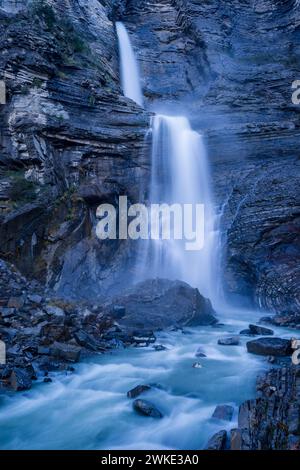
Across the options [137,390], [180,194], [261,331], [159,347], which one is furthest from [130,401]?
[180,194]

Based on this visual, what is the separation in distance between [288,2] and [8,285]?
91.0 feet

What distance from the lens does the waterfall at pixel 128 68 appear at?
24.7 meters

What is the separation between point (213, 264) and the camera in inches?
698

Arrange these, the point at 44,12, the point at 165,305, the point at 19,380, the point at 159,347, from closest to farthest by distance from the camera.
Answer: the point at 19,380 < the point at 159,347 < the point at 165,305 < the point at 44,12

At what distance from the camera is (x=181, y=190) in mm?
19734

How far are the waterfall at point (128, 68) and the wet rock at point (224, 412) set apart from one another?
2110cm

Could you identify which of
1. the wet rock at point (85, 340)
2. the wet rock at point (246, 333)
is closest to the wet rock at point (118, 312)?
the wet rock at point (85, 340)

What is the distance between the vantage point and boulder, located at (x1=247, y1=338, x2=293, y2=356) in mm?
9383

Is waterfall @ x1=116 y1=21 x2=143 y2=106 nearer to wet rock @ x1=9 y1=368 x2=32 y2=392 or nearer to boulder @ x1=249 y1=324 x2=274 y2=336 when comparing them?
boulder @ x1=249 y1=324 x2=274 y2=336

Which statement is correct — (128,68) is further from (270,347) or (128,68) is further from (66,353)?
(270,347)

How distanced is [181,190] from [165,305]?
793cm

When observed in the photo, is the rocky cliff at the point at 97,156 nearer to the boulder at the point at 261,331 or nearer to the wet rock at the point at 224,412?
the boulder at the point at 261,331

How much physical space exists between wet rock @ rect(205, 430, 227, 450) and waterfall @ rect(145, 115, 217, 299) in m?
11.8

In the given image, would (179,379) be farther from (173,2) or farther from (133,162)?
(173,2)
